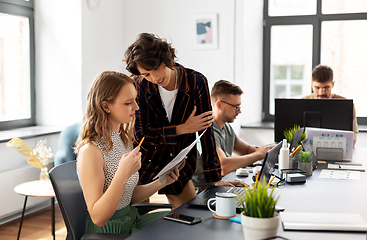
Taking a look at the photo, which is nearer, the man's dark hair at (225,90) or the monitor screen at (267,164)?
the monitor screen at (267,164)

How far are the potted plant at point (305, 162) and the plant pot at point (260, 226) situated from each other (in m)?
1.23

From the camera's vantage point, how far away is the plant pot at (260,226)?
1.13 m

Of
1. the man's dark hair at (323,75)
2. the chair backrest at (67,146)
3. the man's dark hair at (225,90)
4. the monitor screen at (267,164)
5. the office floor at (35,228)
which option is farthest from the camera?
the chair backrest at (67,146)

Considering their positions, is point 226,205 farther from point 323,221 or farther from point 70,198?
point 70,198

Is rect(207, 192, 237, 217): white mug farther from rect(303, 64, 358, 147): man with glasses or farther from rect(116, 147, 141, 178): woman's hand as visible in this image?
rect(303, 64, 358, 147): man with glasses

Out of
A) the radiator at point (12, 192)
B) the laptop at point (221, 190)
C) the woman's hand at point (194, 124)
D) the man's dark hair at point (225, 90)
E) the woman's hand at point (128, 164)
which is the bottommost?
the radiator at point (12, 192)

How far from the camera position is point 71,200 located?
157 cm

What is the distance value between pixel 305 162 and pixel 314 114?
63 cm

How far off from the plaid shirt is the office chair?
1.76 ft

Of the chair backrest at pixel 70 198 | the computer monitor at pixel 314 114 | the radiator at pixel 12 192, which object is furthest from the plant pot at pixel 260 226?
the radiator at pixel 12 192

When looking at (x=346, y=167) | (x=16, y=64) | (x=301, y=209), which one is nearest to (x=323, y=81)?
(x=346, y=167)

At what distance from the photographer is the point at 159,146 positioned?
2125 mm

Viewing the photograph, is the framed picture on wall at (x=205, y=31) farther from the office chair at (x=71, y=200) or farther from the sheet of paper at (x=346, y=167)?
the office chair at (x=71, y=200)

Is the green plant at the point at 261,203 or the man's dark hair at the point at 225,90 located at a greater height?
the man's dark hair at the point at 225,90
